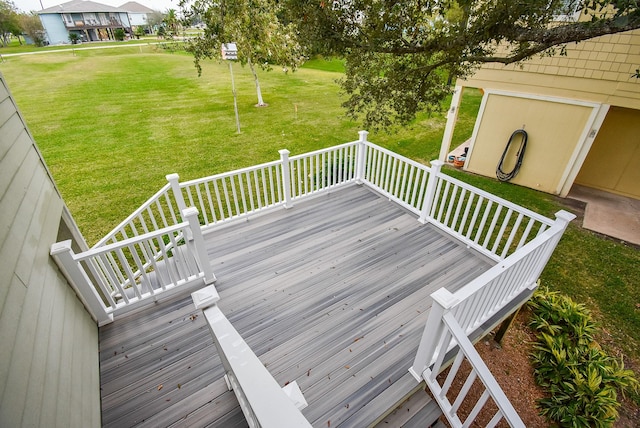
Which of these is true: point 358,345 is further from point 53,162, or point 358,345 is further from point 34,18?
point 34,18

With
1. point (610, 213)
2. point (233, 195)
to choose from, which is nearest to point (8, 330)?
point (233, 195)

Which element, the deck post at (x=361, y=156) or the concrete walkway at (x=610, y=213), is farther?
the concrete walkway at (x=610, y=213)

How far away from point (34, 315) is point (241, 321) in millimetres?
1861

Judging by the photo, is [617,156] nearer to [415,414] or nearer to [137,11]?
[415,414]

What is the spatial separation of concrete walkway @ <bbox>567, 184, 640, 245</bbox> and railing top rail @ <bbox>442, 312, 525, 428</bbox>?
6.14 m

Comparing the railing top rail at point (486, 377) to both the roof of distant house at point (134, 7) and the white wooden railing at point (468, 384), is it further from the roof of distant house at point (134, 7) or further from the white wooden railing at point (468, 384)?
the roof of distant house at point (134, 7)

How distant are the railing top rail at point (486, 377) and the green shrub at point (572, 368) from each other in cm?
229

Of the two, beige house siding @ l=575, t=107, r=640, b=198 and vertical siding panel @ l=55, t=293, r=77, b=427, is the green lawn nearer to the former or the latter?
beige house siding @ l=575, t=107, r=640, b=198

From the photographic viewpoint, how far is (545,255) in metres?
3.46

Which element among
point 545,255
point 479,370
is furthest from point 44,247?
point 545,255

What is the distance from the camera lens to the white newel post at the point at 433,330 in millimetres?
2303

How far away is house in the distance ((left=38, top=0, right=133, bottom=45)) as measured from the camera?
141 ft

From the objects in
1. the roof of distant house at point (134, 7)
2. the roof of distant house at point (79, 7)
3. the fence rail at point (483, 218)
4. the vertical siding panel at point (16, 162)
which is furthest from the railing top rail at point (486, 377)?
the roof of distant house at point (134, 7)

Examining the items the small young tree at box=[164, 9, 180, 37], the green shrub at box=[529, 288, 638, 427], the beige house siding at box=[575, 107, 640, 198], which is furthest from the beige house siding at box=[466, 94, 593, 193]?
the small young tree at box=[164, 9, 180, 37]
